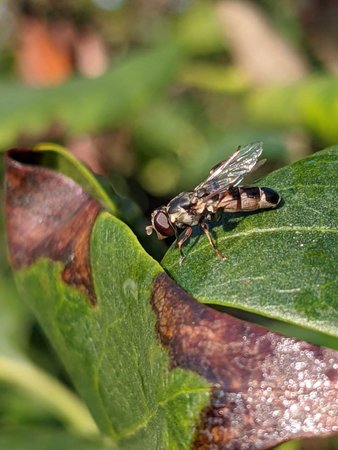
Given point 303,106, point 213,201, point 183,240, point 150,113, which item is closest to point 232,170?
point 213,201

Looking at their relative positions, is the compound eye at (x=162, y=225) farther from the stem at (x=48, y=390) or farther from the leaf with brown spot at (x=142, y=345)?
the stem at (x=48, y=390)

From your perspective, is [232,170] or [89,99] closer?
[232,170]

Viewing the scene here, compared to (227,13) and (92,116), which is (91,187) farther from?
(227,13)

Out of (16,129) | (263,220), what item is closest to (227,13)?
(16,129)

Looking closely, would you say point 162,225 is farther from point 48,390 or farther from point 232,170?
point 48,390

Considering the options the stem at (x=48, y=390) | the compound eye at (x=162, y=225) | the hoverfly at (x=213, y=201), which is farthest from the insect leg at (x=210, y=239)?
the stem at (x=48, y=390)

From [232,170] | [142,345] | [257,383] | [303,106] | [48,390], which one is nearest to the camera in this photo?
[257,383]

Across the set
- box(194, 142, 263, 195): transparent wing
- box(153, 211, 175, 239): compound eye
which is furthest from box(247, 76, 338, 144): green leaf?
box(153, 211, 175, 239): compound eye
